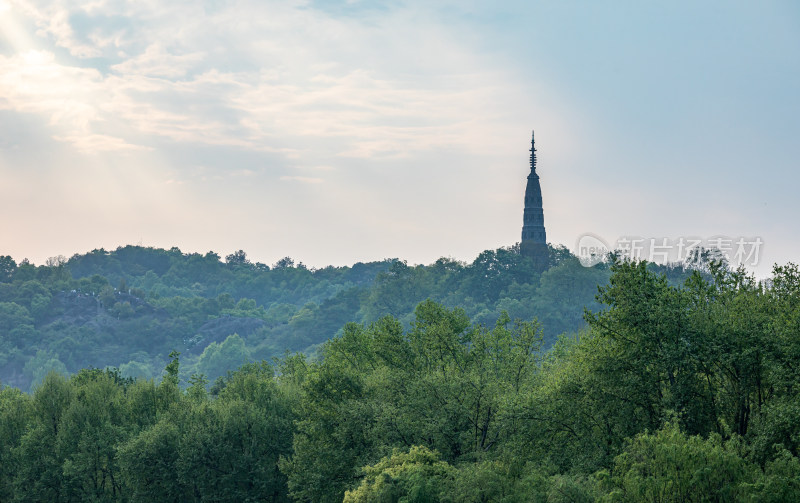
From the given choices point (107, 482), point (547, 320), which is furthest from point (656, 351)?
point (547, 320)

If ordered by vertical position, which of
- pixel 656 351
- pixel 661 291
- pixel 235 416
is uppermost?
pixel 661 291

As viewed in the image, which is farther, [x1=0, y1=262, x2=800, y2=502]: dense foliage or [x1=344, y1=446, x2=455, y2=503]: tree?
[x1=344, y1=446, x2=455, y2=503]: tree

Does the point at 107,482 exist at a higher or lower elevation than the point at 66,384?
lower

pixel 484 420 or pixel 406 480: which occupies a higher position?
pixel 484 420

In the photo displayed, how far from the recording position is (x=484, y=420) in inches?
1854

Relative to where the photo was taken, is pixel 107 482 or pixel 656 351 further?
pixel 107 482

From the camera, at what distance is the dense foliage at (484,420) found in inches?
1377

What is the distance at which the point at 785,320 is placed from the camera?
38.7m

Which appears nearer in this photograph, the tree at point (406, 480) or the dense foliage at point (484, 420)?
the dense foliage at point (484, 420)

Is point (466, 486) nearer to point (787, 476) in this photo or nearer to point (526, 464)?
point (526, 464)

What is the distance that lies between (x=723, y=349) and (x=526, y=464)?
9083 millimetres

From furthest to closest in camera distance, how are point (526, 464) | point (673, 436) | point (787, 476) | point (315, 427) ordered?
1. point (315, 427)
2. point (526, 464)
3. point (673, 436)
4. point (787, 476)

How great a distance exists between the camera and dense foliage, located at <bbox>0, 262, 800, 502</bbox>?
34969mm

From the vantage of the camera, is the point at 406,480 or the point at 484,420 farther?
the point at 484,420
